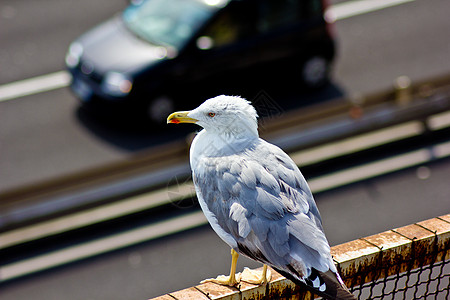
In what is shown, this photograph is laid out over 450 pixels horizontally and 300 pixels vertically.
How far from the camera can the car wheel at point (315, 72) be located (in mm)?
13164

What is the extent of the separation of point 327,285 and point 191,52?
8.29 metres

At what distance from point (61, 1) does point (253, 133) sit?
39.9 feet

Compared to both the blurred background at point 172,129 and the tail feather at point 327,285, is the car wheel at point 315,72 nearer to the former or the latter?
the blurred background at point 172,129

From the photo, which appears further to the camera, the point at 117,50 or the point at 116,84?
the point at 117,50

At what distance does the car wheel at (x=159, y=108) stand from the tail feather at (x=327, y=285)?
26.1 feet

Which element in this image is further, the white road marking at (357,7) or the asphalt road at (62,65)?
the white road marking at (357,7)

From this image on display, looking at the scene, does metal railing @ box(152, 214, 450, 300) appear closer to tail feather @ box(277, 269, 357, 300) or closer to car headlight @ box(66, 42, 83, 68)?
tail feather @ box(277, 269, 357, 300)

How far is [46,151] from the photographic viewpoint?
39.7ft

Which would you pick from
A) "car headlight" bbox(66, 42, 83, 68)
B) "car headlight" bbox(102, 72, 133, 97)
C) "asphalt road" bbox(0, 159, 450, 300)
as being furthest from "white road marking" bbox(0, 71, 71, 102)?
"asphalt road" bbox(0, 159, 450, 300)

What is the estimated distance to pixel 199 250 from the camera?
9.99 metres

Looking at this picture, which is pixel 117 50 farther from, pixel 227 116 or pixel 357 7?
pixel 227 116

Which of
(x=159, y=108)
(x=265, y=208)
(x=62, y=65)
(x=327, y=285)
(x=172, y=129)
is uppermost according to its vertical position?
(x=62, y=65)

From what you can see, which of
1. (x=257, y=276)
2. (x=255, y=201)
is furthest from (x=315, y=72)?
(x=257, y=276)

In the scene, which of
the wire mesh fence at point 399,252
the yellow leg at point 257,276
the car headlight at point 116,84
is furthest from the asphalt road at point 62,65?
the wire mesh fence at point 399,252
